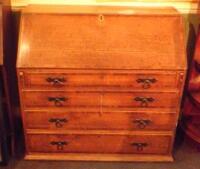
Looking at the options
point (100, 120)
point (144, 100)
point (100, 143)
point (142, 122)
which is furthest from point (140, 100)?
point (100, 143)

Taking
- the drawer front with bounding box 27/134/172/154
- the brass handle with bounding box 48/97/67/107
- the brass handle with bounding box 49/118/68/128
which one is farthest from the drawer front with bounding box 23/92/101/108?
the drawer front with bounding box 27/134/172/154

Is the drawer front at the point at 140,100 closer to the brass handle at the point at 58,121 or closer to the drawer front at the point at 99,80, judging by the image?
the drawer front at the point at 99,80

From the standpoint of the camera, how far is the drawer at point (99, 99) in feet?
6.93

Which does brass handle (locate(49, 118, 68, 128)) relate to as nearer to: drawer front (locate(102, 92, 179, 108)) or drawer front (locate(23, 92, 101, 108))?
drawer front (locate(23, 92, 101, 108))

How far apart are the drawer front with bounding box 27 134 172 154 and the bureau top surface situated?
550 mm

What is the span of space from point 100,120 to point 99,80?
12.3 inches

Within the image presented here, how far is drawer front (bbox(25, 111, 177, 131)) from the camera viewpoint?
2.20 metres

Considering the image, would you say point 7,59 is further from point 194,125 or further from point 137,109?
point 194,125

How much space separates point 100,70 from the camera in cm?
203

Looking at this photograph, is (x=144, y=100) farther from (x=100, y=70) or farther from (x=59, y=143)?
(x=59, y=143)

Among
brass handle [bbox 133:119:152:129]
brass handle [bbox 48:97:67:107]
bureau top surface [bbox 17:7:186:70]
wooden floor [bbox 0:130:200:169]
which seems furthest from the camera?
wooden floor [bbox 0:130:200:169]

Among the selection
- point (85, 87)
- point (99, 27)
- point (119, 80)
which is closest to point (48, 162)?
point (85, 87)

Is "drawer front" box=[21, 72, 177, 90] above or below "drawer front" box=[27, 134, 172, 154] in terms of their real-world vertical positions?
above

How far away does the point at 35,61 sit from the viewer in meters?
2.02
